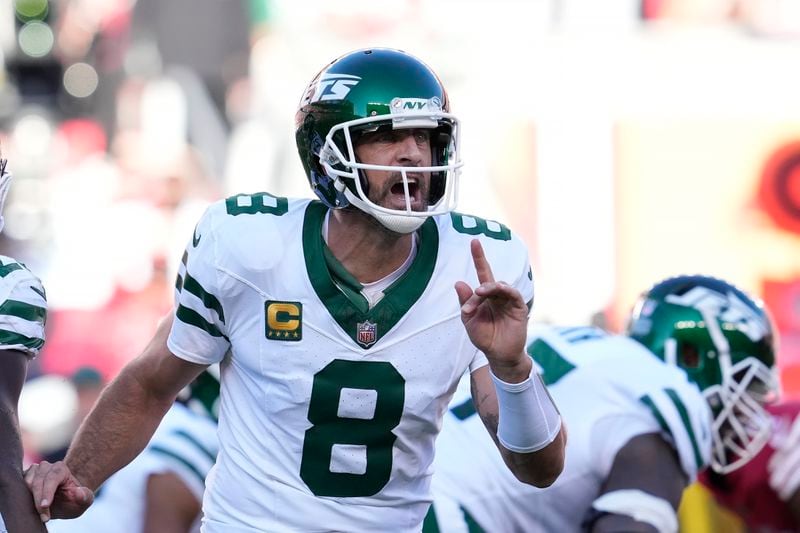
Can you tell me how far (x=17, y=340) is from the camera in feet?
9.07

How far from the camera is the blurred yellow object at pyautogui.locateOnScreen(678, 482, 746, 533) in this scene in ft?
16.1

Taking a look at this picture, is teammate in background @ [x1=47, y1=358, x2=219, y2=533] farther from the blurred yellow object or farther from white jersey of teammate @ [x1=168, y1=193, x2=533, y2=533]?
the blurred yellow object

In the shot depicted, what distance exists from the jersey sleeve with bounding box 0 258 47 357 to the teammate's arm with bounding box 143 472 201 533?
126 cm

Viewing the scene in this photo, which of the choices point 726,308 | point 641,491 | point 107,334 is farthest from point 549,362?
point 107,334

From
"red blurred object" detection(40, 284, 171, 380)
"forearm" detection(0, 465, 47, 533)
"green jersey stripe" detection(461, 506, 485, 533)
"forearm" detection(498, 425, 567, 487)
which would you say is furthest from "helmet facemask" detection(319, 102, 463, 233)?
"red blurred object" detection(40, 284, 171, 380)

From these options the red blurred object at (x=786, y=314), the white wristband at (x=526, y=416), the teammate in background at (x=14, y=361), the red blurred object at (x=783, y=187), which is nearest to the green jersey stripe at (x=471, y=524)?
the white wristband at (x=526, y=416)

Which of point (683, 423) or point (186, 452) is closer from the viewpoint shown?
point (683, 423)

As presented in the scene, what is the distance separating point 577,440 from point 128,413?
1243 millimetres

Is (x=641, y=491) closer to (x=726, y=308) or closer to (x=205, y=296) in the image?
(x=726, y=308)

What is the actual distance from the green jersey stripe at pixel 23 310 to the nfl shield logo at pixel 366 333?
0.64 metres

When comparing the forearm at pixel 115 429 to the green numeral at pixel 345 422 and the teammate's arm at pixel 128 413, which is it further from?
the green numeral at pixel 345 422

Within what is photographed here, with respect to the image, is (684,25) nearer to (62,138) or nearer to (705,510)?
(705,510)

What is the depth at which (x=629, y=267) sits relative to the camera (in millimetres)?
10977

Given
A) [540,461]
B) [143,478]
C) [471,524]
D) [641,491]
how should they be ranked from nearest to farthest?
[540,461]
[641,491]
[471,524]
[143,478]
